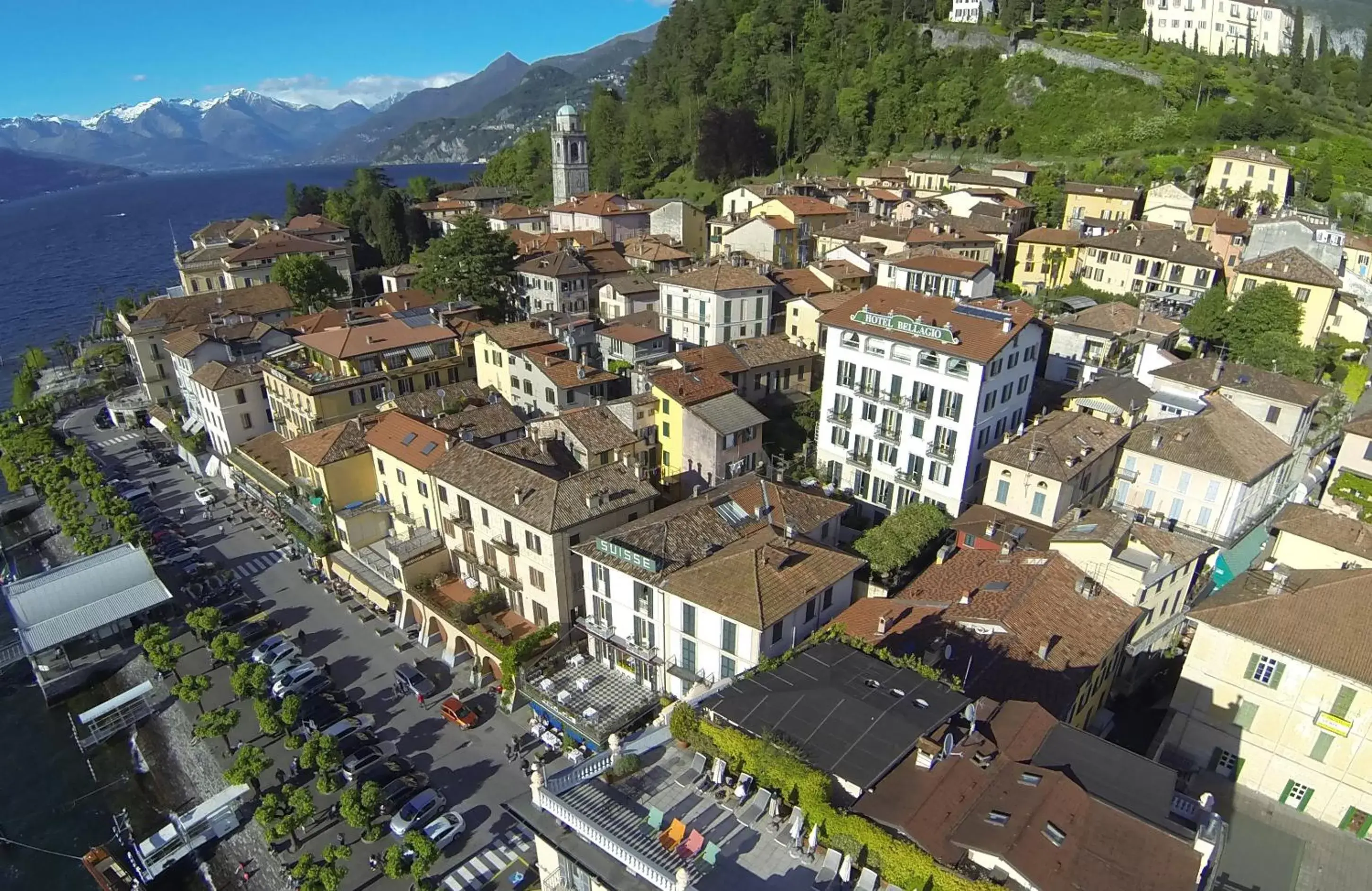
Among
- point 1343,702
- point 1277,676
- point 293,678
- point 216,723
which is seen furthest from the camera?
point 293,678

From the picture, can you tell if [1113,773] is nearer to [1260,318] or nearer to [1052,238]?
[1260,318]

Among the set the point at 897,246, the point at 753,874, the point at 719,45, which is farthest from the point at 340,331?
the point at 719,45

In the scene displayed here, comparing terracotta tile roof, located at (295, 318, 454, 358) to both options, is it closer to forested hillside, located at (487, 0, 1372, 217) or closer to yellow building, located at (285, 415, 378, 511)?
yellow building, located at (285, 415, 378, 511)

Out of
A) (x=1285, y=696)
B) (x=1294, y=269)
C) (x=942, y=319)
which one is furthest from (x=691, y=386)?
(x=1294, y=269)

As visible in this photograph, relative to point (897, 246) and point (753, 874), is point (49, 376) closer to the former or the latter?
point (897, 246)

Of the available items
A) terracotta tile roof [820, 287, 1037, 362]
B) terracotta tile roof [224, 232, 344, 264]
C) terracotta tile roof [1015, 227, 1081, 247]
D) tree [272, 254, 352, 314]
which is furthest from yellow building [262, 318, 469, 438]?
terracotta tile roof [1015, 227, 1081, 247]

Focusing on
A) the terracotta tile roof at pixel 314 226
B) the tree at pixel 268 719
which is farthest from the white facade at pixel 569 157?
the tree at pixel 268 719

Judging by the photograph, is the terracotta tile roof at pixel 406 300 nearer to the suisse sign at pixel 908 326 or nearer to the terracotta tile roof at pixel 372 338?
the terracotta tile roof at pixel 372 338

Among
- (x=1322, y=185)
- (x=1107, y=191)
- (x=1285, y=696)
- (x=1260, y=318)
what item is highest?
(x=1322, y=185)
